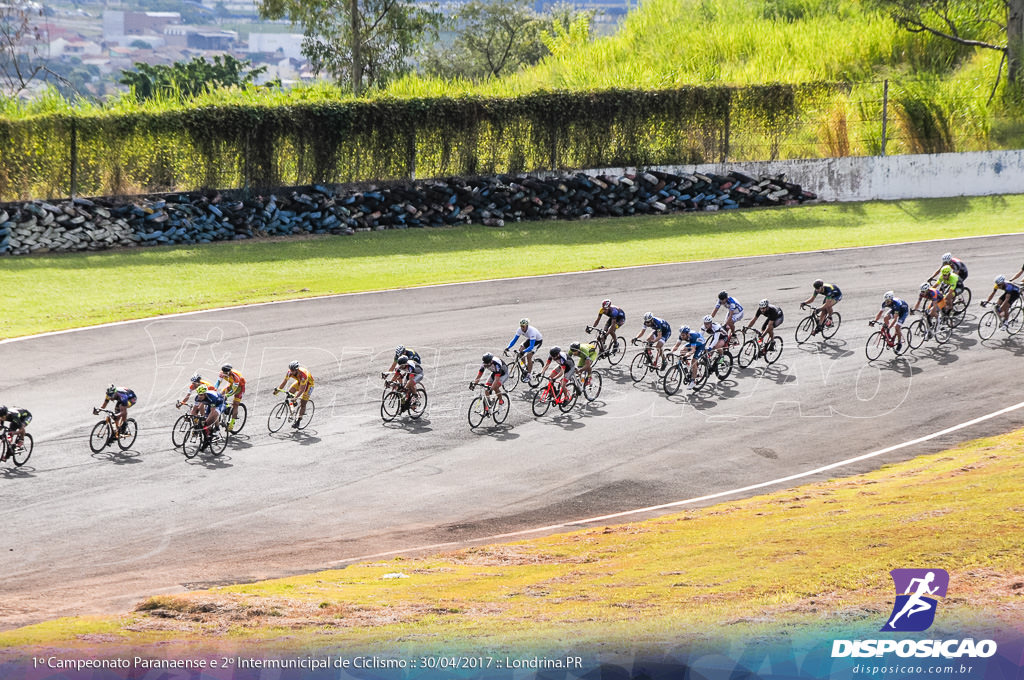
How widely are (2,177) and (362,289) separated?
42.1ft

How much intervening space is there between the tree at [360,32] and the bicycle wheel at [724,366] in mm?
29015

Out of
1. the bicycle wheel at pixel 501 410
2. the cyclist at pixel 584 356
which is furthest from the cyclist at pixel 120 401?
the cyclist at pixel 584 356

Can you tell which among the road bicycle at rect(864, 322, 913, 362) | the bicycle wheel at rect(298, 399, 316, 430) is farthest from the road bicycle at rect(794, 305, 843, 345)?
the bicycle wheel at rect(298, 399, 316, 430)

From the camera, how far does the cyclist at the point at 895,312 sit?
77.0 ft

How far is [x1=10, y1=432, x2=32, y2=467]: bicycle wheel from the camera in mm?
17594

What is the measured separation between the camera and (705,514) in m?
15.8

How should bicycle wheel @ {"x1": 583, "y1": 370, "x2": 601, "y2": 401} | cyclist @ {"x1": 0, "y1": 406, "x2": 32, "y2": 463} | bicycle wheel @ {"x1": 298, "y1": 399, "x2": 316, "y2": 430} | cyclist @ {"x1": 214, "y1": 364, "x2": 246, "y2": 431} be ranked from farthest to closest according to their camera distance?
bicycle wheel @ {"x1": 583, "y1": 370, "x2": 601, "y2": 401}, bicycle wheel @ {"x1": 298, "y1": 399, "x2": 316, "y2": 430}, cyclist @ {"x1": 214, "y1": 364, "x2": 246, "y2": 431}, cyclist @ {"x1": 0, "y1": 406, "x2": 32, "y2": 463}

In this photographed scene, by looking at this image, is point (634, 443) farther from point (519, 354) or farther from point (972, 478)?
point (972, 478)

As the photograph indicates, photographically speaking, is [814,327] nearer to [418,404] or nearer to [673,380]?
[673,380]

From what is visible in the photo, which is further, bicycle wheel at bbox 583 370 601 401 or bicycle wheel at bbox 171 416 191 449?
bicycle wheel at bbox 583 370 601 401

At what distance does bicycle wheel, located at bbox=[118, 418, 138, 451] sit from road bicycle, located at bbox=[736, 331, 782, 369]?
12184 mm

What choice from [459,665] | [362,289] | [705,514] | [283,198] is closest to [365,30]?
[283,198]

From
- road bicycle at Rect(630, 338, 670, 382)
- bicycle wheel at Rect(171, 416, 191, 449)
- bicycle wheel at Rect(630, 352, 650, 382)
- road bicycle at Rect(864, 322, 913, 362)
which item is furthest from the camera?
road bicycle at Rect(864, 322, 913, 362)

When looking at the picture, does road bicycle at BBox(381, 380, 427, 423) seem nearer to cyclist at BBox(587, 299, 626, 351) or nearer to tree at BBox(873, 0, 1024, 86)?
cyclist at BBox(587, 299, 626, 351)
